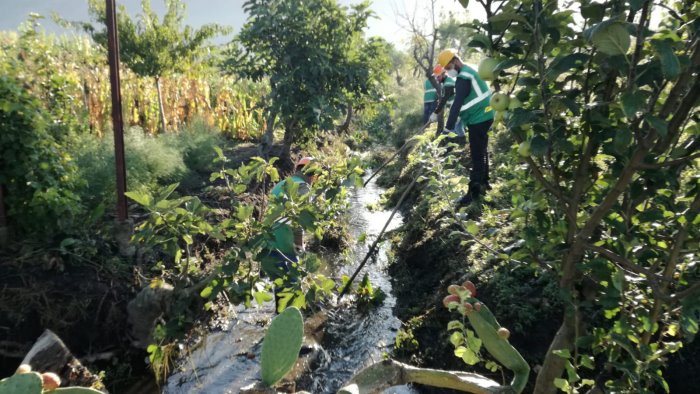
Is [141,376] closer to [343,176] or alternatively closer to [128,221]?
[128,221]

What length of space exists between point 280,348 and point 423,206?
5.25 m

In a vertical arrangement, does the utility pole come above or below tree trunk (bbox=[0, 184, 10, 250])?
above

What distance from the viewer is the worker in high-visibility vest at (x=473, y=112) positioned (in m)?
5.09

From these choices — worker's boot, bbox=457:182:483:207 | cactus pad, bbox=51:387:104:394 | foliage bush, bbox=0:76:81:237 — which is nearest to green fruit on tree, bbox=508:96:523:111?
cactus pad, bbox=51:387:104:394

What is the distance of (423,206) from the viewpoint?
6098 millimetres

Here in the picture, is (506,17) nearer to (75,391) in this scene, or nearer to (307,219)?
(75,391)

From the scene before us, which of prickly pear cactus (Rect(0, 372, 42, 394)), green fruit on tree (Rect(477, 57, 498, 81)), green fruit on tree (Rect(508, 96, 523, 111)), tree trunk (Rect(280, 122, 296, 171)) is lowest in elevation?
prickly pear cactus (Rect(0, 372, 42, 394))

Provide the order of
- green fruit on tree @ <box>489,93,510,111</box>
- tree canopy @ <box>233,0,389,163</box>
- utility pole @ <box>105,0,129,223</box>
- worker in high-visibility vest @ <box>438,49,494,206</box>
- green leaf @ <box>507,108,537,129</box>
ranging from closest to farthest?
green leaf @ <box>507,108,537,129</box> → green fruit on tree @ <box>489,93,510,111</box> → utility pole @ <box>105,0,129,223</box> → worker in high-visibility vest @ <box>438,49,494,206</box> → tree canopy @ <box>233,0,389,163</box>

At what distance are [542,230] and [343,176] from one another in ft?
4.39

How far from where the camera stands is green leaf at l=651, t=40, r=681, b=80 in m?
0.86

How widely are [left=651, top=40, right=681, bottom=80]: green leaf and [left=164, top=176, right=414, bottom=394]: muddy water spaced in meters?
3.02

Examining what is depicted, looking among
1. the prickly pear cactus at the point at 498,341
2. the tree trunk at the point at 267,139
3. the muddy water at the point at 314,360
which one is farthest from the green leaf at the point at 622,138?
the tree trunk at the point at 267,139

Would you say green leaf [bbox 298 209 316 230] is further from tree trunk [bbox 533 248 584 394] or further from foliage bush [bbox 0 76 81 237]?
foliage bush [bbox 0 76 81 237]

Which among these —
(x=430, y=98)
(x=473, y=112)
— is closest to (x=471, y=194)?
(x=473, y=112)
